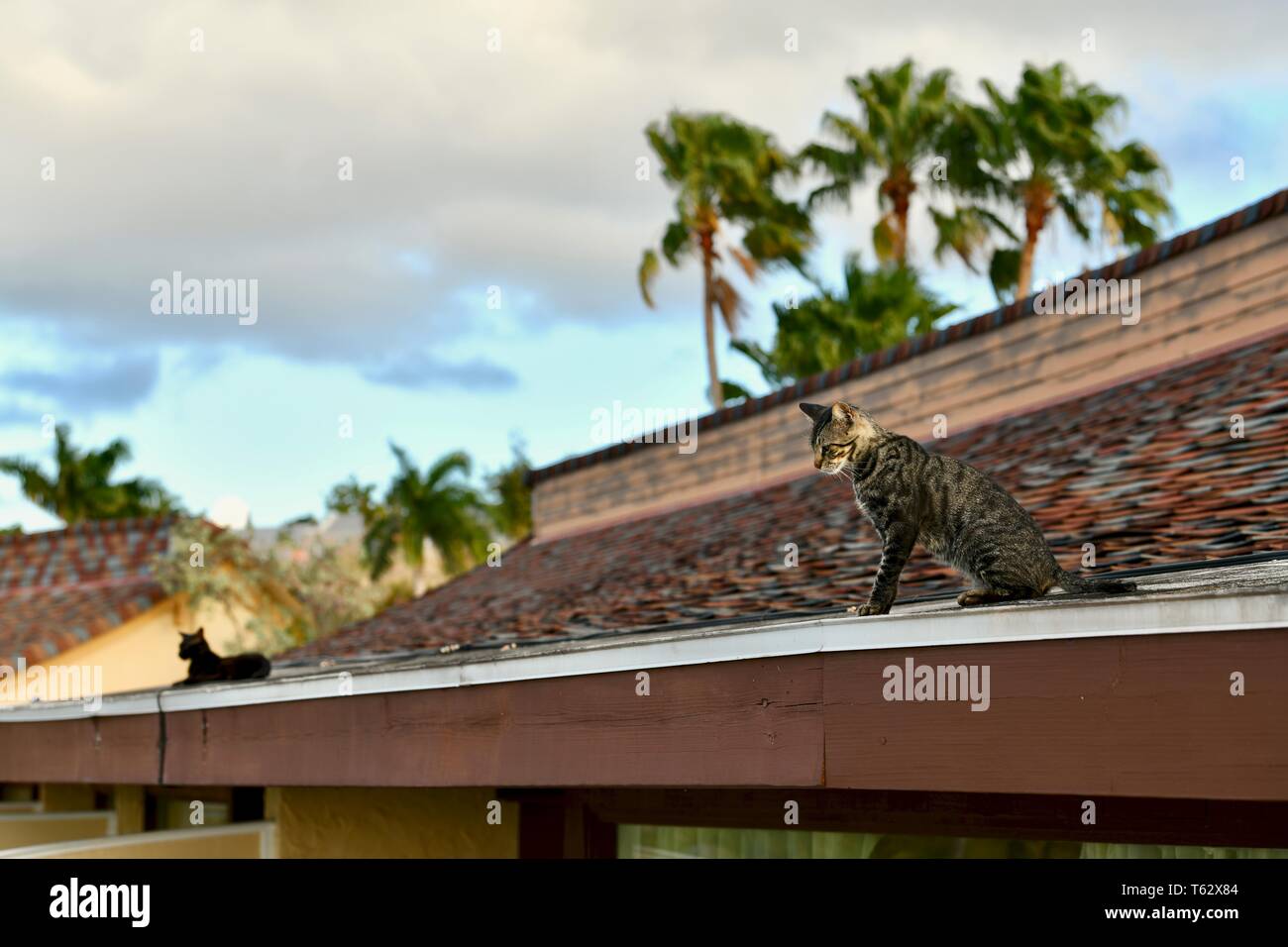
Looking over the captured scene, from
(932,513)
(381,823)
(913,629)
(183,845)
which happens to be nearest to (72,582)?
(183,845)

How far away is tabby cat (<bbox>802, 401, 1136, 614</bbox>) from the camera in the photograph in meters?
4.02

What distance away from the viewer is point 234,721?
6.62 metres

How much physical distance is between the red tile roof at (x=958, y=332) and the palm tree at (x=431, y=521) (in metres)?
24.2

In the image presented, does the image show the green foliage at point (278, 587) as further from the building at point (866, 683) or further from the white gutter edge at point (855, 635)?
the white gutter edge at point (855, 635)

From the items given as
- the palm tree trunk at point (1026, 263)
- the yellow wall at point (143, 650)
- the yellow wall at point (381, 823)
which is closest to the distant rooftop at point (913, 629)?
the yellow wall at point (381, 823)

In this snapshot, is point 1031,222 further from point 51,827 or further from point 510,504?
point 51,827

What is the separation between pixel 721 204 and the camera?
116ft

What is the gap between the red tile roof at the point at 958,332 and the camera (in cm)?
934

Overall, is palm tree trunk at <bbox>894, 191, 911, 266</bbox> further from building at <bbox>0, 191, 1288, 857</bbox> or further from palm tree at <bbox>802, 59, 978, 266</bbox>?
building at <bbox>0, 191, 1288, 857</bbox>

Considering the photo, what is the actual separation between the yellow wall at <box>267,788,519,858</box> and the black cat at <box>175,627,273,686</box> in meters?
0.69

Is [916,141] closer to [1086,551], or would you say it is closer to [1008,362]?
[1008,362]

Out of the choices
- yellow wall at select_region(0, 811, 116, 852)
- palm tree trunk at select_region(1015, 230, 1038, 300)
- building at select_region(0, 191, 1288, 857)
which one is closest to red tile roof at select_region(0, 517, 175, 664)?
building at select_region(0, 191, 1288, 857)
